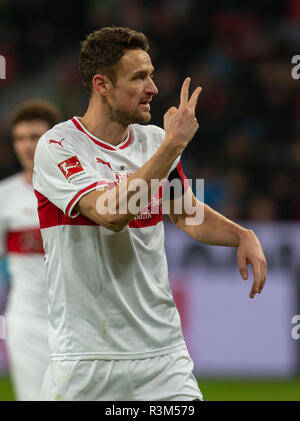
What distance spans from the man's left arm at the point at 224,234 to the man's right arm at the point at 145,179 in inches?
23.7

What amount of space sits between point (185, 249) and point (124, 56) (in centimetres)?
521

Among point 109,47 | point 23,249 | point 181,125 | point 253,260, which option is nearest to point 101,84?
point 109,47

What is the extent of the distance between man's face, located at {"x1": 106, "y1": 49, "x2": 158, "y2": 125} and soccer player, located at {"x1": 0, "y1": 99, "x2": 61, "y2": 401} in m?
2.08

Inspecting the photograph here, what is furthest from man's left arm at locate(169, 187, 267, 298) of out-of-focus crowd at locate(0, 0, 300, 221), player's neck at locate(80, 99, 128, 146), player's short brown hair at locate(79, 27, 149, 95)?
out-of-focus crowd at locate(0, 0, 300, 221)

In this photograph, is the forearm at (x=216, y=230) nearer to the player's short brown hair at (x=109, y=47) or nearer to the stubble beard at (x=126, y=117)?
the stubble beard at (x=126, y=117)

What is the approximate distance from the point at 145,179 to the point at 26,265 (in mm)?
2701

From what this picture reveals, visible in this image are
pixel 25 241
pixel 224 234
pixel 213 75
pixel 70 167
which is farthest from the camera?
pixel 213 75

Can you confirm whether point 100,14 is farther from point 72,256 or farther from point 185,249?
point 72,256

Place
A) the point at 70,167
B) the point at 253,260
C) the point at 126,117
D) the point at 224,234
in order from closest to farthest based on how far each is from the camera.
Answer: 1. the point at 70,167
2. the point at 253,260
3. the point at 126,117
4. the point at 224,234

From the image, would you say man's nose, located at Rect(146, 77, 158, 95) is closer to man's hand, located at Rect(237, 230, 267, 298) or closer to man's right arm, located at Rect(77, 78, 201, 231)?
man's right arm, located at Rect(77, 78, 201, 231)

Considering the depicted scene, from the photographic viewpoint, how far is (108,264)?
11.5ft

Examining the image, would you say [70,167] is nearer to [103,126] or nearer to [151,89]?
[103,126]

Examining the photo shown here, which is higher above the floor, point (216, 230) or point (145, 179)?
point (145, 179)

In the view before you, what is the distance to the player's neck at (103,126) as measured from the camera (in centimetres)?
371
